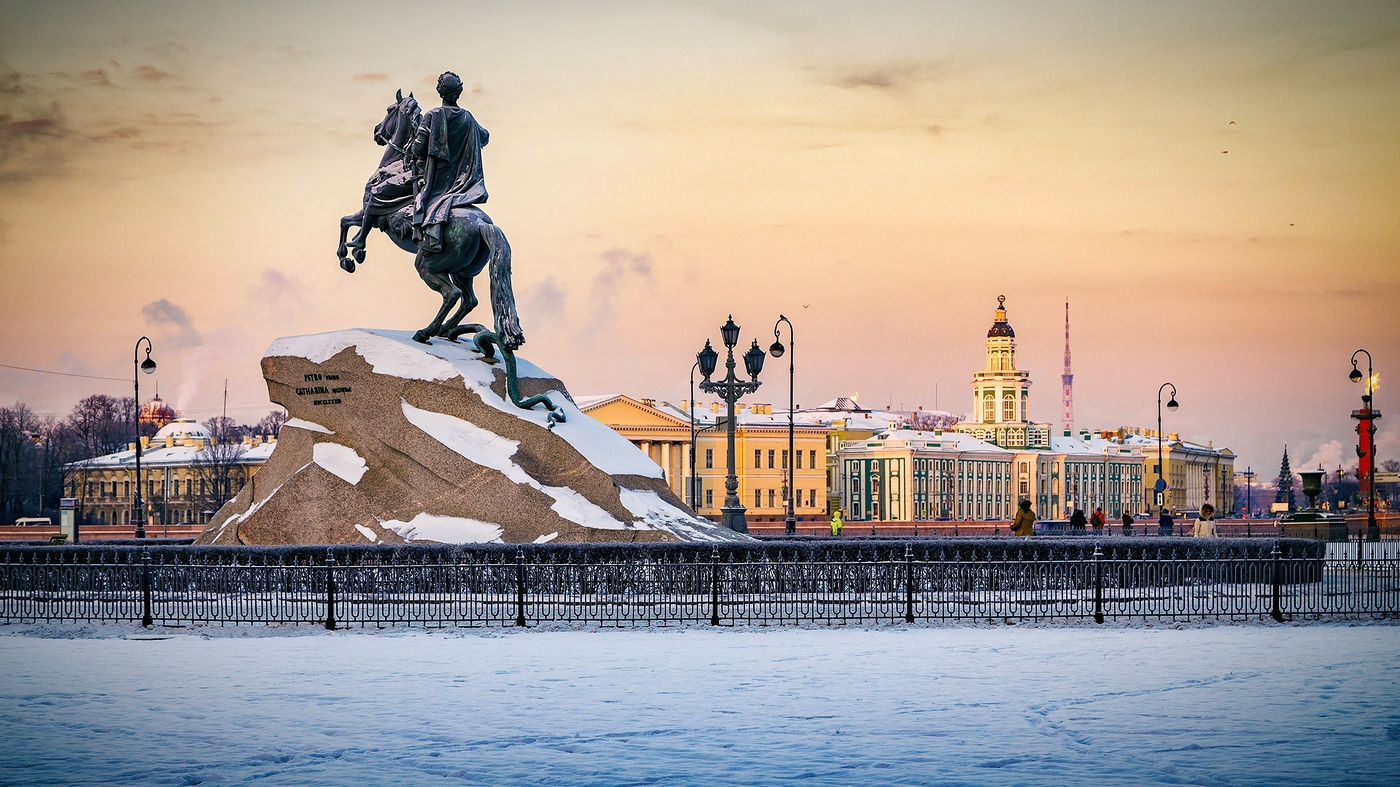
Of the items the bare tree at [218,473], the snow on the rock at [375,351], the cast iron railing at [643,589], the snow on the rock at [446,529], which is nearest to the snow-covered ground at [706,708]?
the cast iron railing at [643,589]

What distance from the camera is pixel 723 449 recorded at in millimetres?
118500

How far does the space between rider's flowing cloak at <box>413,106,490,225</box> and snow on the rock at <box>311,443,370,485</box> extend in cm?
364

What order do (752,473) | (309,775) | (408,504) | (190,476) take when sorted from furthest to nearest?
(752,473), (190,476), (408,504), (309,775)

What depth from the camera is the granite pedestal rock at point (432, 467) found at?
21.3 metres

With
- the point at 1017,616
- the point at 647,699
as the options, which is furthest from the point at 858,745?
the point at 1017,616

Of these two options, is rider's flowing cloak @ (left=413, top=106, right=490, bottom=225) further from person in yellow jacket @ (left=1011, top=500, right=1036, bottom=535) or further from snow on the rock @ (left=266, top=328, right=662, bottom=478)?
person in yellow jacket @ (left=1011, top=500, right=1036, bottom=535)

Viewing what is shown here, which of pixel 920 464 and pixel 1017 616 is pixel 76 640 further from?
pixel 920 464

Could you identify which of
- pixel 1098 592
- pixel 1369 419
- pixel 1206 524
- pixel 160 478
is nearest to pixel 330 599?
pixel 1098 592

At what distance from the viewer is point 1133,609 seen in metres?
19.7

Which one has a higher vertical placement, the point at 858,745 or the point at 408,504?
the point at 408,504

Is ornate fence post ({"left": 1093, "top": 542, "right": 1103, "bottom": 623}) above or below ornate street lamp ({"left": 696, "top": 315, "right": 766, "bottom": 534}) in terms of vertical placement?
below

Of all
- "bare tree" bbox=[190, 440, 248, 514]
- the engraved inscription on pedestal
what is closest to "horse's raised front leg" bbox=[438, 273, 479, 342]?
the engraved inscription on pedestal

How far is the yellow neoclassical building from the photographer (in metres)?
110

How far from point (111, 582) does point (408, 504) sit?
4.23 m
